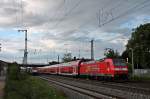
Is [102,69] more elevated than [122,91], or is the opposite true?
[102,69]

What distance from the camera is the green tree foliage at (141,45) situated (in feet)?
349

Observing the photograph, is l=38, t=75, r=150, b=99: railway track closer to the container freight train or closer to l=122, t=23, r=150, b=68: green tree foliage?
the container freight train

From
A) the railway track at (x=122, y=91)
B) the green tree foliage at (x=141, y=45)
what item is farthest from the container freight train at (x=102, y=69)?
the green tree foliage at (x=141, y=45)

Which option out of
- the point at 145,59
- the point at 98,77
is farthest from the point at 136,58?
the point at 98,77

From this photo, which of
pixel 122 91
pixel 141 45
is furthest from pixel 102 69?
pixel 141 45

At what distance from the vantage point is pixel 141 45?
4323 inches

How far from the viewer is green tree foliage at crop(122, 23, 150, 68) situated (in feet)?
349

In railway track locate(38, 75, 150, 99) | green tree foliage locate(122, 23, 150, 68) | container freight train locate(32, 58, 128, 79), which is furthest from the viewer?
green tree foliage locate(122, 23, 150, 68)

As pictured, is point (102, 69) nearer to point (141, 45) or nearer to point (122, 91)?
point (122, 91)

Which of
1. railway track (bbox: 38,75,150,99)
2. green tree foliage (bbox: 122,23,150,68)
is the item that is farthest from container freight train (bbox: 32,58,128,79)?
green tree foliage (bbox: 122,23,150,68)

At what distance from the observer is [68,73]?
77.1m

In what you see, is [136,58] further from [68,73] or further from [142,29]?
[68,73]

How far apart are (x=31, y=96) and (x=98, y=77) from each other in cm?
3940

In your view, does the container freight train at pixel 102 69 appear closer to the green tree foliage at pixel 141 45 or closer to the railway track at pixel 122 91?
the railway track at pixel 122 91
